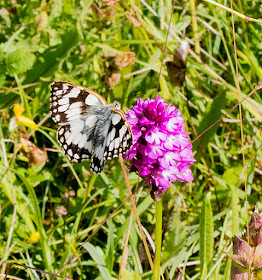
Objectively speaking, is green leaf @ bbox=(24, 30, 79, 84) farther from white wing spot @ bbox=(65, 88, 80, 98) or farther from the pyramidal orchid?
the pyramidal orchid

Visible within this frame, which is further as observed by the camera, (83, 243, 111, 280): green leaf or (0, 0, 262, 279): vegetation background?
(0, 0, 262, 279): vegetation background

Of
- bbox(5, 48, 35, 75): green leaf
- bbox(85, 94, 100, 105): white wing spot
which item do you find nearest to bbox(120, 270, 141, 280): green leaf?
bbox(85, 94, 100, 105): white wing spot

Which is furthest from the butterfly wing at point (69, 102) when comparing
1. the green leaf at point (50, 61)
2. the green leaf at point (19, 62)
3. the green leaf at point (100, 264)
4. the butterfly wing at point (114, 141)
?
the green leaf at point (50, 61)

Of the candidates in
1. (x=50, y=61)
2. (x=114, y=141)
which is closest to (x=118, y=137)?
(x=114, y=141)

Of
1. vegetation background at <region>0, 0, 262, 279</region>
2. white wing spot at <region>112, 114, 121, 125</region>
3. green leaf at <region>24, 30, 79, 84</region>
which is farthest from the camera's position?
green leaf at <region>24, 30, 79, 84</region>

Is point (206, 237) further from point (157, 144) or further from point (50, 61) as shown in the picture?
point (50, 61)

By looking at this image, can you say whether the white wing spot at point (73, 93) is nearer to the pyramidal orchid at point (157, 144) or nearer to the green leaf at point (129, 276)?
the pyramidal orchid at point (157, 144)

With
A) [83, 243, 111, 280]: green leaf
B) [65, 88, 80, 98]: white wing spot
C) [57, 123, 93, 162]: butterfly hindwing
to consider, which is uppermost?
[65, 88, 80, 98]: white wing spot

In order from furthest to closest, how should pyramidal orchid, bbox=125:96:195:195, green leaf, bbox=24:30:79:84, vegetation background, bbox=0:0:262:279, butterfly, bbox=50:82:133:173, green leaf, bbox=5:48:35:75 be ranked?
green leaf, bbox=24:30:79:84
green leaf, bbox=5:48:35:75
vegetation background, bbox=0:0:262:279
butterfly, bbox=50:82:133:173
pyramidal orchid, bbox=125:96:195:195

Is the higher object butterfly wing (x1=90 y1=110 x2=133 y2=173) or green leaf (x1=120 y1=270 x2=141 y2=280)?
butterfly wing (x1=90 y1=110 x2=133 y2=173)
